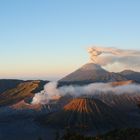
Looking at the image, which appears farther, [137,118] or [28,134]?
[137,118]

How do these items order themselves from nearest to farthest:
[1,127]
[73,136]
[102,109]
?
Result: [73,136]
[1,127]
[102,109]

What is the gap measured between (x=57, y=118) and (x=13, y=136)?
31478mm

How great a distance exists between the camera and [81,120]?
185500 millimetres

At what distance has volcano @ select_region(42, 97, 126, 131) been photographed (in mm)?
177875

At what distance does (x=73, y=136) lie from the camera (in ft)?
227

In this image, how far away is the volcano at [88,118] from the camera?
177875 millimetres

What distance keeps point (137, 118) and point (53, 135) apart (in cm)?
5266

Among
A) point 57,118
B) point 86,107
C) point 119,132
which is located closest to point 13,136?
point 57,118

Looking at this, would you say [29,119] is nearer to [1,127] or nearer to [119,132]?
[1,127]

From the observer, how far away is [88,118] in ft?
612

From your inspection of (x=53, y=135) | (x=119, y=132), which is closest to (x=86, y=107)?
(x=53, y=135)

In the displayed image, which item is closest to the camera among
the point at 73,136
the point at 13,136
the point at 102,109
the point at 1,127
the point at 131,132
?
the point at 73,136

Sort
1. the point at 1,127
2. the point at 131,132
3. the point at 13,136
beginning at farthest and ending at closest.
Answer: the point at 1,127 → the point at 13,136 → the point at 131,132

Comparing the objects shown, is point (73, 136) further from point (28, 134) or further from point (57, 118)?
point (57, 118)
